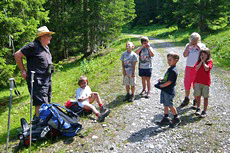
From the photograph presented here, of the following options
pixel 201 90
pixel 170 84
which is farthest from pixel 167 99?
pixel 201 90

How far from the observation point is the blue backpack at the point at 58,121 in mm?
5016

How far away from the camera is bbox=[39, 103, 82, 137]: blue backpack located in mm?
5016

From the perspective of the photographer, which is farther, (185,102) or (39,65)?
(185,102)

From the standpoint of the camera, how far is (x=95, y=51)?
69.5 ft

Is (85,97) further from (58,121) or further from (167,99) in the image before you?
(167,99)

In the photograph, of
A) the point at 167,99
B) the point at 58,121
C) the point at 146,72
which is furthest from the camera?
the point at 146,72

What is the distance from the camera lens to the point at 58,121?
501 centimetres

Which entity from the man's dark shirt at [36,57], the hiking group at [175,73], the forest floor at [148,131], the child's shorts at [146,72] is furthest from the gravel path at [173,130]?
the man's dark shirt at [36,57]

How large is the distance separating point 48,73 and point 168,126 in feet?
11.2

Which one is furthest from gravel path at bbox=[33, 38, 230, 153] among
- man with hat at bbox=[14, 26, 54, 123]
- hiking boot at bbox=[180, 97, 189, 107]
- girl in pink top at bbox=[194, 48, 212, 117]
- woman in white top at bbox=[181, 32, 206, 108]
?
man with hat at bbox=[14, 26, 54, 123]

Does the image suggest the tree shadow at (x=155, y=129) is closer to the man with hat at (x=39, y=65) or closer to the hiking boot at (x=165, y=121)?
the hiking boot at (x=165, y=121)

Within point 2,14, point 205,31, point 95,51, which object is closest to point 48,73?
point 2,14

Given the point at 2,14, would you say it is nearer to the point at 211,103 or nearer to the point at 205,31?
the point at 211,103

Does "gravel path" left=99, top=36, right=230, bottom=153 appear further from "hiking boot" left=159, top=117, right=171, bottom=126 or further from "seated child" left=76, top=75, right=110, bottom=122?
"seated child" left=76, top=75, right=110, bottom=122
